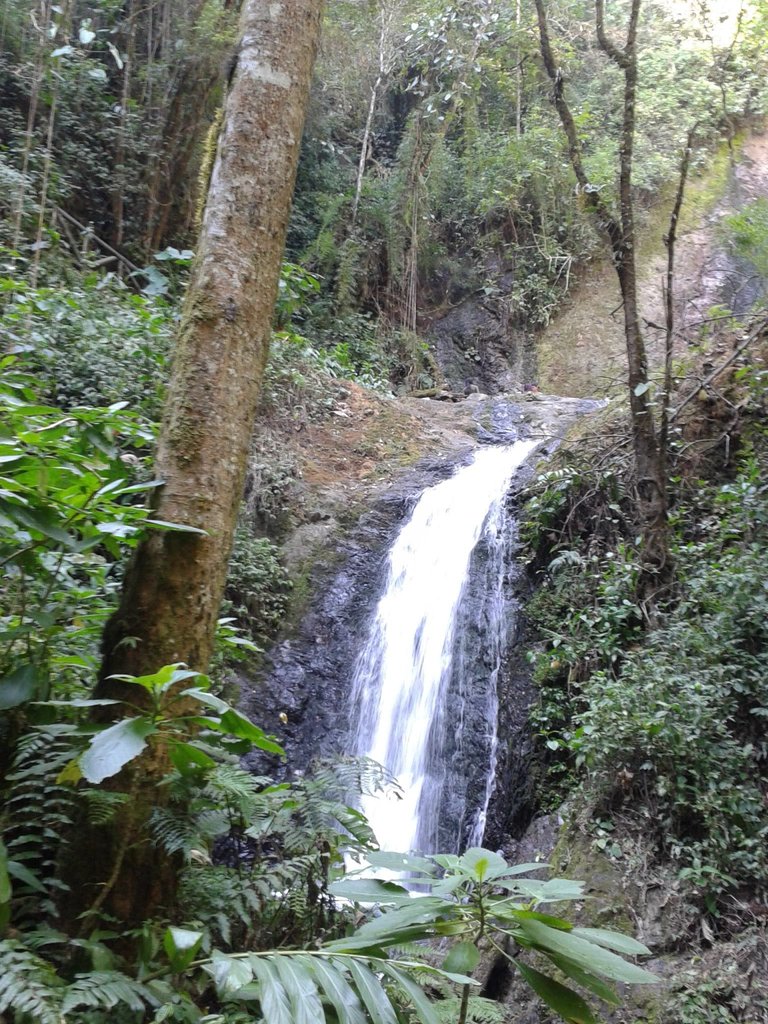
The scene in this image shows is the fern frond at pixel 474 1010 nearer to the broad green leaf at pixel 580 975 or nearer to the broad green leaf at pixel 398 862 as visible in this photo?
the broad green leaf at pixel 398 862

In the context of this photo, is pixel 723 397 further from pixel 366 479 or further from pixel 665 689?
pixel 366 479

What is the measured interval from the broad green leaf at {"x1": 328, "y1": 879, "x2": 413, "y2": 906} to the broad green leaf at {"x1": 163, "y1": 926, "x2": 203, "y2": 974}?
0.31m

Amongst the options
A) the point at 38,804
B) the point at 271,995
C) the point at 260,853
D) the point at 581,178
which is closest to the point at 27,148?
the point at 581,178

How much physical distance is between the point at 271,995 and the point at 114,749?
58 cm

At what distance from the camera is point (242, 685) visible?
21.7 ft

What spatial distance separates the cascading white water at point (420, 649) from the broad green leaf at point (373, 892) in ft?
12.7

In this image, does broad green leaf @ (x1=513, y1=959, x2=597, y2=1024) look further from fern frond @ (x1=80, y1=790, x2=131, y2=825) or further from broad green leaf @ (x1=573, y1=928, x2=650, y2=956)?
fern frond @ (x1=80, y1=790, x2=131, y2=825)

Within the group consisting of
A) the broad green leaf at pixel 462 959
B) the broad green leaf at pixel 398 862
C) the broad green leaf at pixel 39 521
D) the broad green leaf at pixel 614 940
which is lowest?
the broad green leaf at pixel 462 959

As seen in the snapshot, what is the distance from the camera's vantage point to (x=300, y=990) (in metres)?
1.57

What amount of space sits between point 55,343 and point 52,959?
6.35 meters

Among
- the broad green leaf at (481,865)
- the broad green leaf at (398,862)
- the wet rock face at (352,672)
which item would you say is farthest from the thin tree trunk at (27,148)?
the broad green leaf at (481,865)

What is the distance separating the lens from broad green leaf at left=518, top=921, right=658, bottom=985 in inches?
55.9

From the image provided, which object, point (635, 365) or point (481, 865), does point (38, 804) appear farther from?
point (635, 365)

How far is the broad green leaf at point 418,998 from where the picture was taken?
5.32 ft
